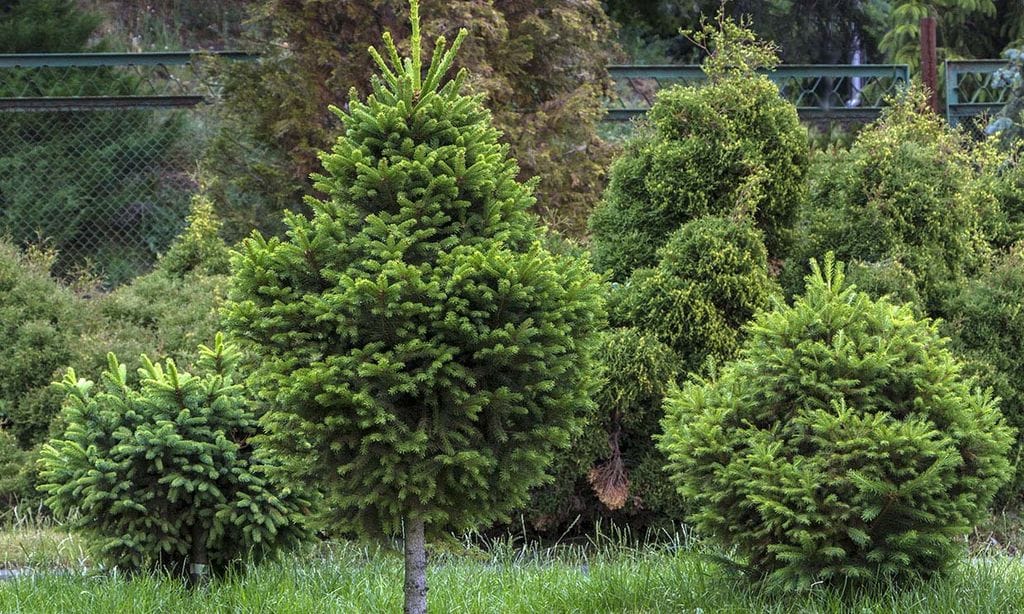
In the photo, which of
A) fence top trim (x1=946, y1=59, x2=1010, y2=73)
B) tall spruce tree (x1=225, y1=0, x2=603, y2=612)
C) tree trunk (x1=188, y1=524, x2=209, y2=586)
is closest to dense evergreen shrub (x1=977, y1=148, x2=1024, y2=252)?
fence top trim (x1=946, y1=59, x2=1010, y2=73)

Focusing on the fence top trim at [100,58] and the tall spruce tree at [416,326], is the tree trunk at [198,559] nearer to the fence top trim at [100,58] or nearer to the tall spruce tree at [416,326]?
the tall spruce tree at [416,326]

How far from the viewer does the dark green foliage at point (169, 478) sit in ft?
15.2

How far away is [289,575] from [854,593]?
230 centimetres

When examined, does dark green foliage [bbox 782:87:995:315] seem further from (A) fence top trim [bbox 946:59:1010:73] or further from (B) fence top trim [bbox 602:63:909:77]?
(A) fence top trim [bbox 946:59:1010:73]

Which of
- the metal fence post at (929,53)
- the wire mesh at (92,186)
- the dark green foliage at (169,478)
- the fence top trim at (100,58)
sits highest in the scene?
the fence top trim at (100,58)

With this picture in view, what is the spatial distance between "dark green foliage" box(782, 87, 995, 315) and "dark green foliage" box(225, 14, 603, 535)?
3.14 meters

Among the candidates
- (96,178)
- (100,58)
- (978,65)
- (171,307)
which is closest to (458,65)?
(171,307)

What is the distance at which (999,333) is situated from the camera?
676 cm

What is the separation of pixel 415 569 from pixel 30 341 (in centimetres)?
493

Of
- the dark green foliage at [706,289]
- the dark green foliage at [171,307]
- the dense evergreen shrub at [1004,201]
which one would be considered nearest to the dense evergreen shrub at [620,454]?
the dark green foliage at [706,289]

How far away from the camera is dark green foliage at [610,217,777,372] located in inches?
244

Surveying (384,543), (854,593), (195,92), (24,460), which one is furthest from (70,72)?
(854,593)

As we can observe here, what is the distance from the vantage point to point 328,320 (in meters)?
3.91

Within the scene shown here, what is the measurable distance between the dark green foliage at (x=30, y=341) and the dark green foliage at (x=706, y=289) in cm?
418
